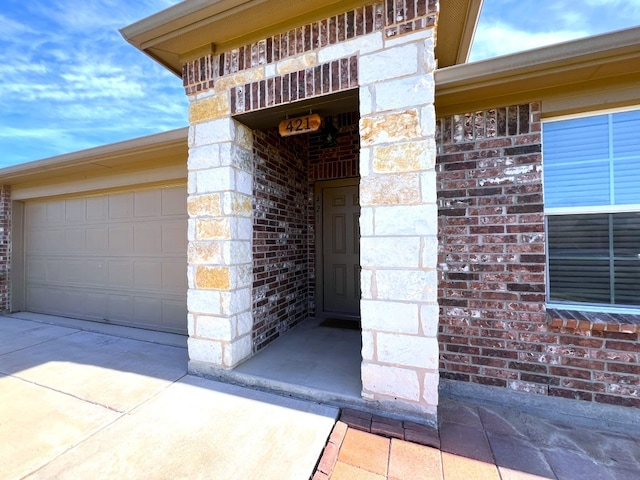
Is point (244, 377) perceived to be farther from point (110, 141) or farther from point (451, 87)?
point (110, 141)

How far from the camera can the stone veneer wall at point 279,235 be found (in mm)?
2969

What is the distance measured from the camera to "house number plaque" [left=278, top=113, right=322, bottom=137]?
2.49 m

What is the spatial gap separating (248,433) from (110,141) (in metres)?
3.91

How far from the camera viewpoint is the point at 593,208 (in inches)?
86.5

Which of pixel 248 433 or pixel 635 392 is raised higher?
pixel 635 392

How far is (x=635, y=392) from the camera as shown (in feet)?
6.64

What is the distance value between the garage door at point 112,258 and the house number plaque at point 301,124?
6.88 ft

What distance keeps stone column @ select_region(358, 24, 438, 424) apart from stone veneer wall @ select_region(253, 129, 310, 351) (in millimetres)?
1320

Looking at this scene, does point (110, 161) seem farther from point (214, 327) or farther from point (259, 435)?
point (259, 435)

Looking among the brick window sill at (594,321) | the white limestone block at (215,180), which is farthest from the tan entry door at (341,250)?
the brick window sill at (594,321)

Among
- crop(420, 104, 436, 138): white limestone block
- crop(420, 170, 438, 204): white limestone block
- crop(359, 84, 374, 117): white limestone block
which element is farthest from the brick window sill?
crop(359, 84, 374, 117): white limestone block

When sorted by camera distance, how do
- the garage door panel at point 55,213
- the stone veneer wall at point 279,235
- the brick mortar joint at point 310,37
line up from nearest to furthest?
the brick mortar joint at point 310,37 < the stone veneer wall at point 279,235 < the garage door panel at point 55,213

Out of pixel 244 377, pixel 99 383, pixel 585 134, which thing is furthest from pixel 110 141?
pixel 585 134

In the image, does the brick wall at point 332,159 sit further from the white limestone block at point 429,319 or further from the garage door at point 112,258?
the white limestone block at point 429,319
